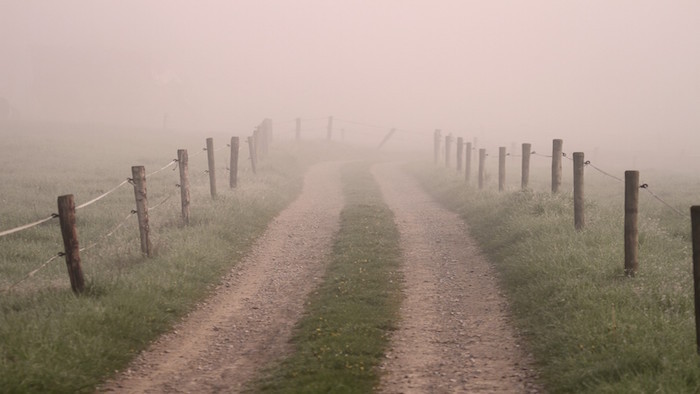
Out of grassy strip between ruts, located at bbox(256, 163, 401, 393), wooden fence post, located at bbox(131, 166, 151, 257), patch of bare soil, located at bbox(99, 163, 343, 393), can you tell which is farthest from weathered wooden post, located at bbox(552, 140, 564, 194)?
wooden fence post, located at bbox(131, 166, 151, 257)

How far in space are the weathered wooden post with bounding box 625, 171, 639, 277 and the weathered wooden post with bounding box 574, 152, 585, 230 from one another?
10.8ft

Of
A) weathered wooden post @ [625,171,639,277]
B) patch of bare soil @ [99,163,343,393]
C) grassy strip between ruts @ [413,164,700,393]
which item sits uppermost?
weathered wooden post @ [625,171,639,277]

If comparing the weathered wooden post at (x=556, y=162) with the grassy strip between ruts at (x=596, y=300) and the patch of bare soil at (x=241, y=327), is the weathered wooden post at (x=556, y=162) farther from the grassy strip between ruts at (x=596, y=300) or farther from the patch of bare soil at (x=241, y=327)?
the patch of bare soil at (x=241, y=327)

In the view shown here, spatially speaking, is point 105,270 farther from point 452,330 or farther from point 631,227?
point 631,227

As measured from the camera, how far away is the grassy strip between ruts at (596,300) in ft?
23.6

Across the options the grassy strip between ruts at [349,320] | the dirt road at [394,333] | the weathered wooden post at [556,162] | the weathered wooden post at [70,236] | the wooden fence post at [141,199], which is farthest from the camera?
the weathered wooden post at [556,162]

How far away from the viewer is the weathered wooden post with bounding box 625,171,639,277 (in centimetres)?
1064

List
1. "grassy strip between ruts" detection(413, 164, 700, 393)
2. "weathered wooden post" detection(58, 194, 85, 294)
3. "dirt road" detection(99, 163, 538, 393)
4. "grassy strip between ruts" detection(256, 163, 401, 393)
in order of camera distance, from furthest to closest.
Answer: "weathered wooden post" detection(58, 194, 85, 294) → "dirt road" detection(99, 163, 538, 393) → "grassy strip between ruts" detection(256, 163, 401, 393) → "grassy strip between ruts" detection(413, 164, 700, 393)

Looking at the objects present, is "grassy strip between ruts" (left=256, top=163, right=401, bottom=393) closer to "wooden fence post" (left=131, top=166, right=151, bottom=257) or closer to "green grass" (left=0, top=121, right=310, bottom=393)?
"green grass" (left=0, top=121, right=310, bottom=393)

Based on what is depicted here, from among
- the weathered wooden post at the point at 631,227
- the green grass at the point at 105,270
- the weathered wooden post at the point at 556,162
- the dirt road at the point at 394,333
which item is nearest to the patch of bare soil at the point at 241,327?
the dirt road at the point at 394,333

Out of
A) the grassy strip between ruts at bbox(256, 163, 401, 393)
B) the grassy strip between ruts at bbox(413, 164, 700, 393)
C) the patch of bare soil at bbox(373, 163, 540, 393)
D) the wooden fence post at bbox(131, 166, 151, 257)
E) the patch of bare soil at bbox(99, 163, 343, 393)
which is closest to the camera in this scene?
the grassy strip between ruts at bbox(413, 164, 700, 393)

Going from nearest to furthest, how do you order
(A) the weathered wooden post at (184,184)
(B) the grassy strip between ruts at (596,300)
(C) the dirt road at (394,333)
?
(B) the grassy strip between ruts at (596,300) < (C) the dirt road at (394,333) < (A) the weathered wooden post at (184,184)

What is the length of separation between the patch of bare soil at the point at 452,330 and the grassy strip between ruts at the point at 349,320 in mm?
298

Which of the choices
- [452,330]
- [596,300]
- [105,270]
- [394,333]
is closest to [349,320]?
[394,333]
